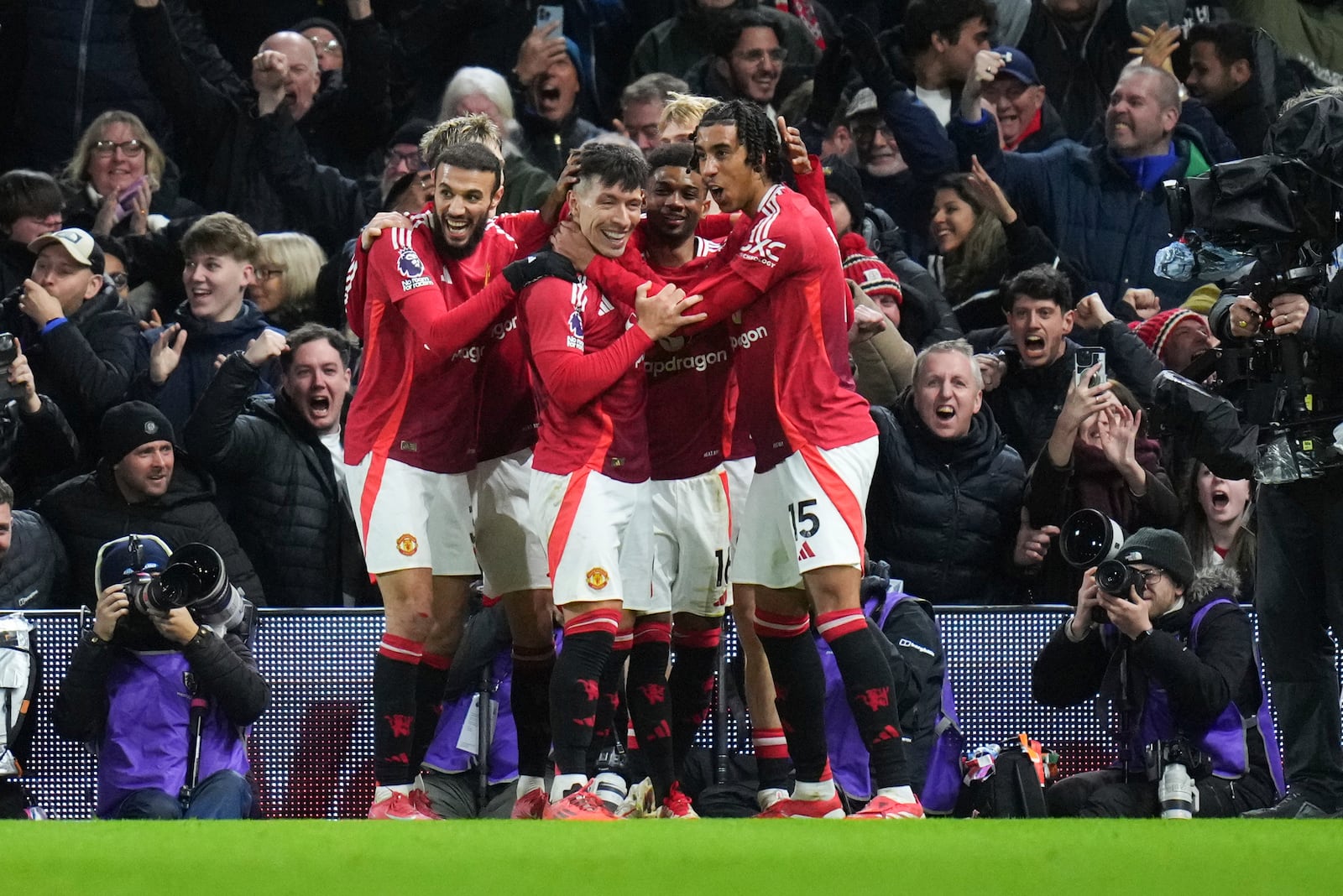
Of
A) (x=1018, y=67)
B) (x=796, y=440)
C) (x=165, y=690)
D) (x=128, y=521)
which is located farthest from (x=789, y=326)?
(x=1018, y=67)

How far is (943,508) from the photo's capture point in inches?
313

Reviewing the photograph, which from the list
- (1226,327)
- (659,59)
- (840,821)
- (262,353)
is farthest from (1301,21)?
(840,821)

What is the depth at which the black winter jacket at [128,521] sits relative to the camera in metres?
7.87

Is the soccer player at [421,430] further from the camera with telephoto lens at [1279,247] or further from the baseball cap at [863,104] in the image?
the baseball cap at [863,104]

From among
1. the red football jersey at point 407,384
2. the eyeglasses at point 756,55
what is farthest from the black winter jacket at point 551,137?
the red football jersey at point 407,384

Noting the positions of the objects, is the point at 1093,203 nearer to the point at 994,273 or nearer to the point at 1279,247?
the point at 994,273

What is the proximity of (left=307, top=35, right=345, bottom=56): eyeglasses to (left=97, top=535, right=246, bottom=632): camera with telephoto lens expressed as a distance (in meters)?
4.56

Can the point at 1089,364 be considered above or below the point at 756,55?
below

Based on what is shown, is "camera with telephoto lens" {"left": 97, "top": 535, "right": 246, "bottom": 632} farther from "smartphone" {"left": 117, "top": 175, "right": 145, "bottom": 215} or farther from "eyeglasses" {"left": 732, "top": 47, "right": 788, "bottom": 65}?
"eyeglasses" {"left": 732, "top": 47, "right": 788, "bottom": 65}

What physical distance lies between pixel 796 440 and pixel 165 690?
2.61 metres

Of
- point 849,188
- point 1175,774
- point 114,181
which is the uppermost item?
point 114,181

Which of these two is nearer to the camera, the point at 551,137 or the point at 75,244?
the point at 75,244

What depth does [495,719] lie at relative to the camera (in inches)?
301

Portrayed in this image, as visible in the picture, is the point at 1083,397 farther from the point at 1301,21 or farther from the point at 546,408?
the point at 1301,21
